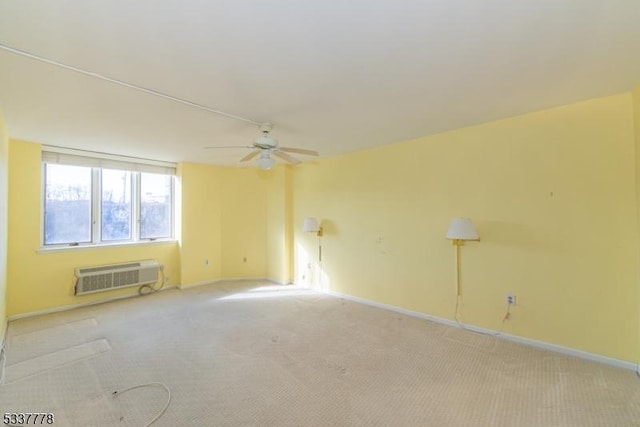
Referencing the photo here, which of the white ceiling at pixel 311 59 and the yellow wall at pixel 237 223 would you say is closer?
the white ceiling at pixel 311 59

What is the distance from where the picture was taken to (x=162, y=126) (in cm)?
309

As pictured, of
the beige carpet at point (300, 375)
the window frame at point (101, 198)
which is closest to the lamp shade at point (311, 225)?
the beige carpet at point (300, 375)

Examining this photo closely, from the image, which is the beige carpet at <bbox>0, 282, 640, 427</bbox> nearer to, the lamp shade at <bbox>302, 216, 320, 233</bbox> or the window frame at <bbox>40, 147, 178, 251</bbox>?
the window frame at <bbox>40, 147, 178, 251</bbox>

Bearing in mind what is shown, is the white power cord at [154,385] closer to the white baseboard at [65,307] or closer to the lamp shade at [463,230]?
the white baseboard at [65,307]

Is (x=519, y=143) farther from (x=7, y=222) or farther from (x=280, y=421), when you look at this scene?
(x=7, y=222)

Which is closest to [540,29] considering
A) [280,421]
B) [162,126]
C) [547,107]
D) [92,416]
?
[547,107]

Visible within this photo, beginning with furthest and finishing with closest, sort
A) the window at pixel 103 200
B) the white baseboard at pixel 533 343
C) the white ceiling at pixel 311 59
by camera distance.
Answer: the window at pixel 103 200 → the white baseboard at pixel 533 343 → the white ceiling at pixel 311 59

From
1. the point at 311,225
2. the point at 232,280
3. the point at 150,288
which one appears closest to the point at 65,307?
the point at 150,288

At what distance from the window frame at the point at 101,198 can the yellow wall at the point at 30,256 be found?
107 millimetres

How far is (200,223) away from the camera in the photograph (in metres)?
5.41

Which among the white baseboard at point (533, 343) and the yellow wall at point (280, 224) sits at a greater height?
the yellow wall at point (280, 224)

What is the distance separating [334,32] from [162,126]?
2.41m

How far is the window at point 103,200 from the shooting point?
4047 millimetres

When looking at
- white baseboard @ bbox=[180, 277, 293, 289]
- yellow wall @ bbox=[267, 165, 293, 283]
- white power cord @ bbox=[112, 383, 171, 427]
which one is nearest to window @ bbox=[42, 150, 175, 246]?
white baseboard @ bbox=[180, 277, 293, 289]
